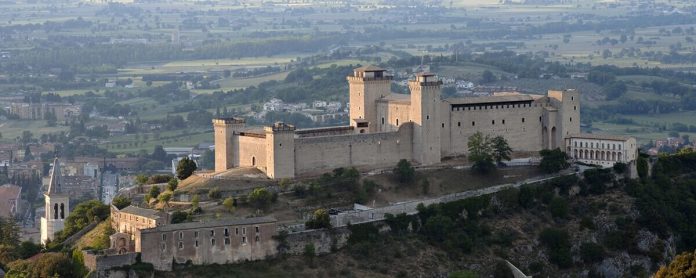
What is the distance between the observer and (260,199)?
192 feet

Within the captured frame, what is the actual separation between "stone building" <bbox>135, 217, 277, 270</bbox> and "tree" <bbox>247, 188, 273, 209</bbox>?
7.58 feet

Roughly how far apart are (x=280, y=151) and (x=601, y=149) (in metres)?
12.7

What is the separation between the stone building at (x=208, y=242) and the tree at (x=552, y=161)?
43.3 feet

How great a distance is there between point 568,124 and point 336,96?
53353 millimetres

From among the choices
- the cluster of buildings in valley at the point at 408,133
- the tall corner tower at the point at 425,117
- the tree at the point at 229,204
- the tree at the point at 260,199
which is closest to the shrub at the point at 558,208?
the cluster of buildings in valley at the point at 408,133

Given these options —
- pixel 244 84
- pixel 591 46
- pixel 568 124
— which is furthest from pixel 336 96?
pixel 591 46

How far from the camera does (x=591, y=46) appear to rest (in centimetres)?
19875

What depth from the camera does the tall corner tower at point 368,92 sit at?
65.8 metres

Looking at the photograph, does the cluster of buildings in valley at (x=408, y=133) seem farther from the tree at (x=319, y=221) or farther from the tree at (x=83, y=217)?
the tree at (x=83, y=217)

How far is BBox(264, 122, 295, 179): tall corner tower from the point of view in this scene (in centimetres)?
6056

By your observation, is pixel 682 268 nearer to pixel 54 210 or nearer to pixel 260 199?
pixel 260 199

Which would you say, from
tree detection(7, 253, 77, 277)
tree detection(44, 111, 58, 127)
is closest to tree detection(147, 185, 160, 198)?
tree detection(7, 253, 77, 277)

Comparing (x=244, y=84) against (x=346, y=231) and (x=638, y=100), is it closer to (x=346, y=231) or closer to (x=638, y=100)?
(x=638, y=100)

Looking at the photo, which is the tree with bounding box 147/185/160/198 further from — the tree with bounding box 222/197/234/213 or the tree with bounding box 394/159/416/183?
the tree with bounding box 394/159/416/183
